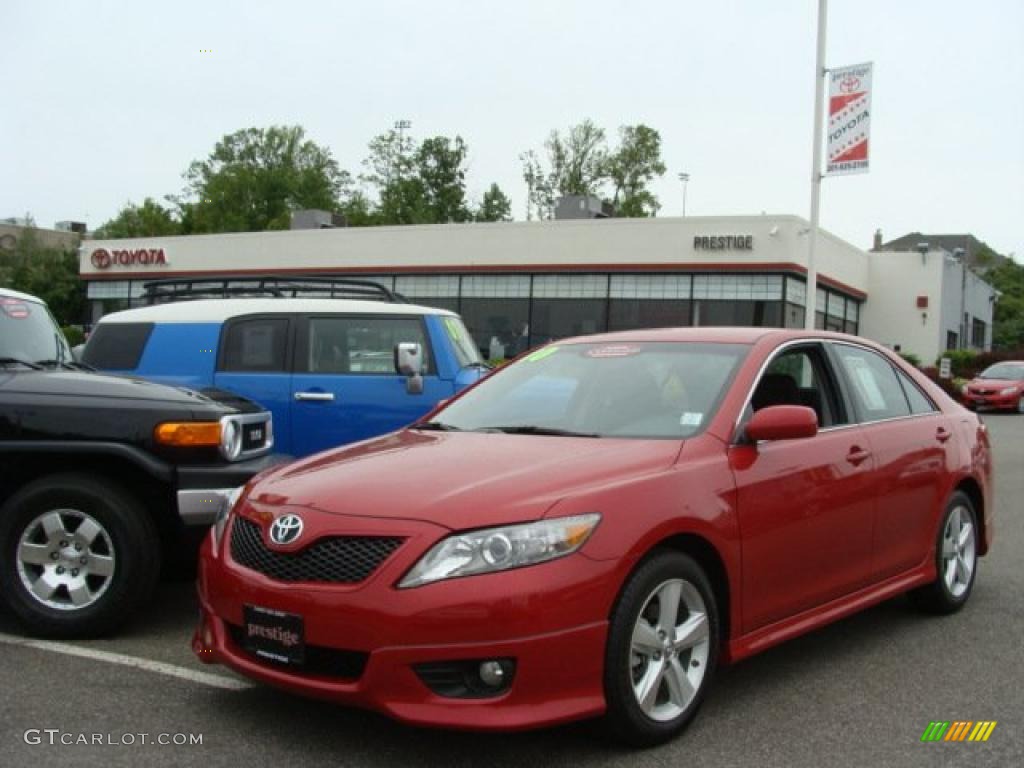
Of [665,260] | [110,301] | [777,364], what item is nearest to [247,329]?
[777,364]

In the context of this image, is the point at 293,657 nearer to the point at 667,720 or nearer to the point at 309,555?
the point at 309,555

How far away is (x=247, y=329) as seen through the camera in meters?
8.15

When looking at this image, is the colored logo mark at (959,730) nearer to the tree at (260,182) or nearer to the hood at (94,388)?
the hood at (94,388)

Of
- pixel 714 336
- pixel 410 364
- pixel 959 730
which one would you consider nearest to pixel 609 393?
pixel 714 336

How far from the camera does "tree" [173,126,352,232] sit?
79250 mm

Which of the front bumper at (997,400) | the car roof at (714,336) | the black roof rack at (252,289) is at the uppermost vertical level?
the black roof rack at (252,289)

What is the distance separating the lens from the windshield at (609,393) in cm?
464

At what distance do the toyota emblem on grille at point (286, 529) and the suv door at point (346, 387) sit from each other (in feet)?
12.8

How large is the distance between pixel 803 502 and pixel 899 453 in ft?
3.50

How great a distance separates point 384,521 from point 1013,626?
3817 mm

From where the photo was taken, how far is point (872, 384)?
567 centimetres

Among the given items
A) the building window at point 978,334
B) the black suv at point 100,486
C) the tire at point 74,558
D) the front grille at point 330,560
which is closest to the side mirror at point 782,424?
the front grille at point 330,560

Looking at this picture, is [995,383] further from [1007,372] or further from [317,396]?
[317,396]

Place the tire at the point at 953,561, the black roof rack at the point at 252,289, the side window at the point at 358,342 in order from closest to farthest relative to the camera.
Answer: the tire at the point at 953,561 → the side window at the point at 358,342 → the black roof rack at the point at 252,289
